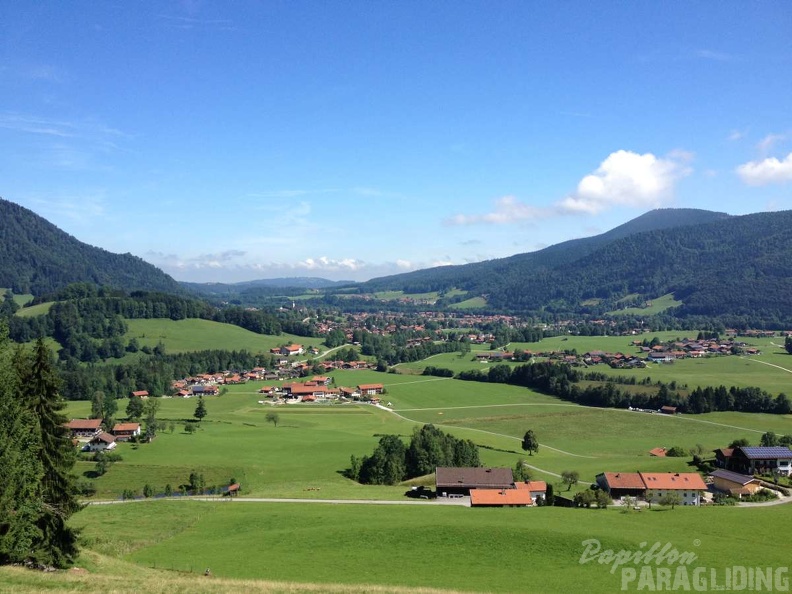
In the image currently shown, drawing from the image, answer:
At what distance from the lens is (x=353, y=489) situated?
52250 millimetres

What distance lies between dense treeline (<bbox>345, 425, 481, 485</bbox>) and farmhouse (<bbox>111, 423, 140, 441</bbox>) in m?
28.7

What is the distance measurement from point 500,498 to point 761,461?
93.0 feet

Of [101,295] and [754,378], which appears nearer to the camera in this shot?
[754,378]

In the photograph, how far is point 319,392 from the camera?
113375 mm

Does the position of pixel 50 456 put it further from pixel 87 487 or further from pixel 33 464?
pixel 87 487

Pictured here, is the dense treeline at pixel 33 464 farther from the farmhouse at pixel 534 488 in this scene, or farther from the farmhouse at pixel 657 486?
the farmhouse at pixel 657 486

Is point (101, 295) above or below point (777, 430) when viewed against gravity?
above

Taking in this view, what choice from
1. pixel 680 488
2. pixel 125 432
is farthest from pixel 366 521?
pixel 125 432

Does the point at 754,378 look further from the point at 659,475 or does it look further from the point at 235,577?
the point at 235,577

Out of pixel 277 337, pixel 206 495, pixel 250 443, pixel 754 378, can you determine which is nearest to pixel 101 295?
pixel 277 337

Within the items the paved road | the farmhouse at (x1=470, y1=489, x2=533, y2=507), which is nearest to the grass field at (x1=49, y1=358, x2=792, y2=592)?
the paved road

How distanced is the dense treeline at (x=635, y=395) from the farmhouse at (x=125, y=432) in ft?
231

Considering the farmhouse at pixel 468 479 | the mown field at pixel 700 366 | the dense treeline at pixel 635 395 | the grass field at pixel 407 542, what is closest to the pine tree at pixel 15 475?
the grass field at pixel 407 542

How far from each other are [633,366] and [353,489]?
101 m
